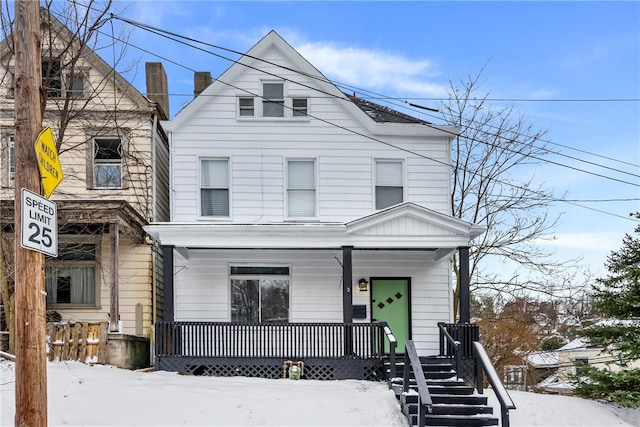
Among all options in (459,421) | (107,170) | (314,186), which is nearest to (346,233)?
(314,186)

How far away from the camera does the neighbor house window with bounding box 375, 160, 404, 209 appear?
1355 cm

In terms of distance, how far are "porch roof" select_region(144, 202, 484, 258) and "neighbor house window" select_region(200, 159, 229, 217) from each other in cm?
147

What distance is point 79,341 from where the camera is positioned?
36.4 feet

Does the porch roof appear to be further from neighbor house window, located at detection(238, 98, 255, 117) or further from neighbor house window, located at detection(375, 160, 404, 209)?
neighbor house window, located at detection(238, 98, 255, 117)

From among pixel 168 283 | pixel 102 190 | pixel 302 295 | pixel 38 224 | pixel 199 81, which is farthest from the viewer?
pixel 199 81

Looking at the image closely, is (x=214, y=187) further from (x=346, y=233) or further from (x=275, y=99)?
(x=346, y=233)

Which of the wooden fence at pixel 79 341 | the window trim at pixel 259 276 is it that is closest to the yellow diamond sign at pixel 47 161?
the wooden fence at pixel 79 341

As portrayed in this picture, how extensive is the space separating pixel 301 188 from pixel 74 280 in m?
5.95

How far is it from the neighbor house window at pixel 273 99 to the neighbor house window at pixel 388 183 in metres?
2.73

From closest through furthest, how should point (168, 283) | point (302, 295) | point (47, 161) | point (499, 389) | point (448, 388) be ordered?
point (47, 161) → point (499, 389) → point (448, 388) → point (168, 283) → point (302, 295)

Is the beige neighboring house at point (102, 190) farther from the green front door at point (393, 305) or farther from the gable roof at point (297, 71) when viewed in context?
the green front door at point (393, 305)

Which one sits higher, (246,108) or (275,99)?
(275,99)

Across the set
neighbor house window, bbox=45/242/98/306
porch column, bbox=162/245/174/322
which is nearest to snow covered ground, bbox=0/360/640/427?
porch column, bbox=162/245/174/322

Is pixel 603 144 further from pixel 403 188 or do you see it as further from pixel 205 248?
pixel 205 248
